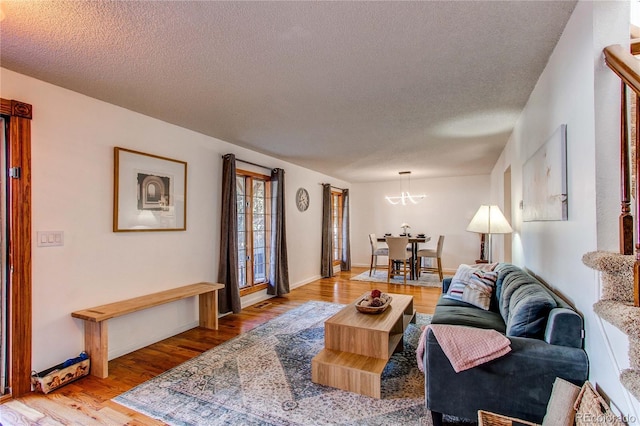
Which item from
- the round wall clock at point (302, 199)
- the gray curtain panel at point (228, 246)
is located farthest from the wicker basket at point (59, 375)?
the round wall clock at point (302, 199)

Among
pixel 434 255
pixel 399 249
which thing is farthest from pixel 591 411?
pixel 434 255

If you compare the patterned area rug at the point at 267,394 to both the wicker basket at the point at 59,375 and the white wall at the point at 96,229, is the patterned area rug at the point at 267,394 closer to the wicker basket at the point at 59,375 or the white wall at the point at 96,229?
the wicker basket at the point at 59,375

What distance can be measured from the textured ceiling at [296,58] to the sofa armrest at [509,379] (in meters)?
1.73

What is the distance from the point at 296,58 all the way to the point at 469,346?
2010 mm

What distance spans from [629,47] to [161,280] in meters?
3.93

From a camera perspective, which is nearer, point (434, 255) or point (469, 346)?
point (469, 346)

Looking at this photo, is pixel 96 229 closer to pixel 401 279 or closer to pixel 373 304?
pixel 373 304

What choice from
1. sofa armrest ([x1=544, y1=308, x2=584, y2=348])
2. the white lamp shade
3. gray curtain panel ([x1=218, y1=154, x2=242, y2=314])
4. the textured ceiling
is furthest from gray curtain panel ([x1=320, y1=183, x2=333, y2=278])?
sofa armrest ([x1=544, y1=308, x2=584, y2=348])

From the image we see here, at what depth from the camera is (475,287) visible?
3020 millimetres

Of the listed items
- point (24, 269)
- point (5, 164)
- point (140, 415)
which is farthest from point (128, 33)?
point (140, 415)

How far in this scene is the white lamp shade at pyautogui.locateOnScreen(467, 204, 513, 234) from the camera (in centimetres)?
358

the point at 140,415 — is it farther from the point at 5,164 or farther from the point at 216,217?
the point at 216,217

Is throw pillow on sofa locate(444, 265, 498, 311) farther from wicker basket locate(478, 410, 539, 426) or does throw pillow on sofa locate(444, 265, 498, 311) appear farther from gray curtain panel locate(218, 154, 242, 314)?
gray curtain panel locate(218, 154, 242, 314)

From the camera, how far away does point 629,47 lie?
1.43 meters
